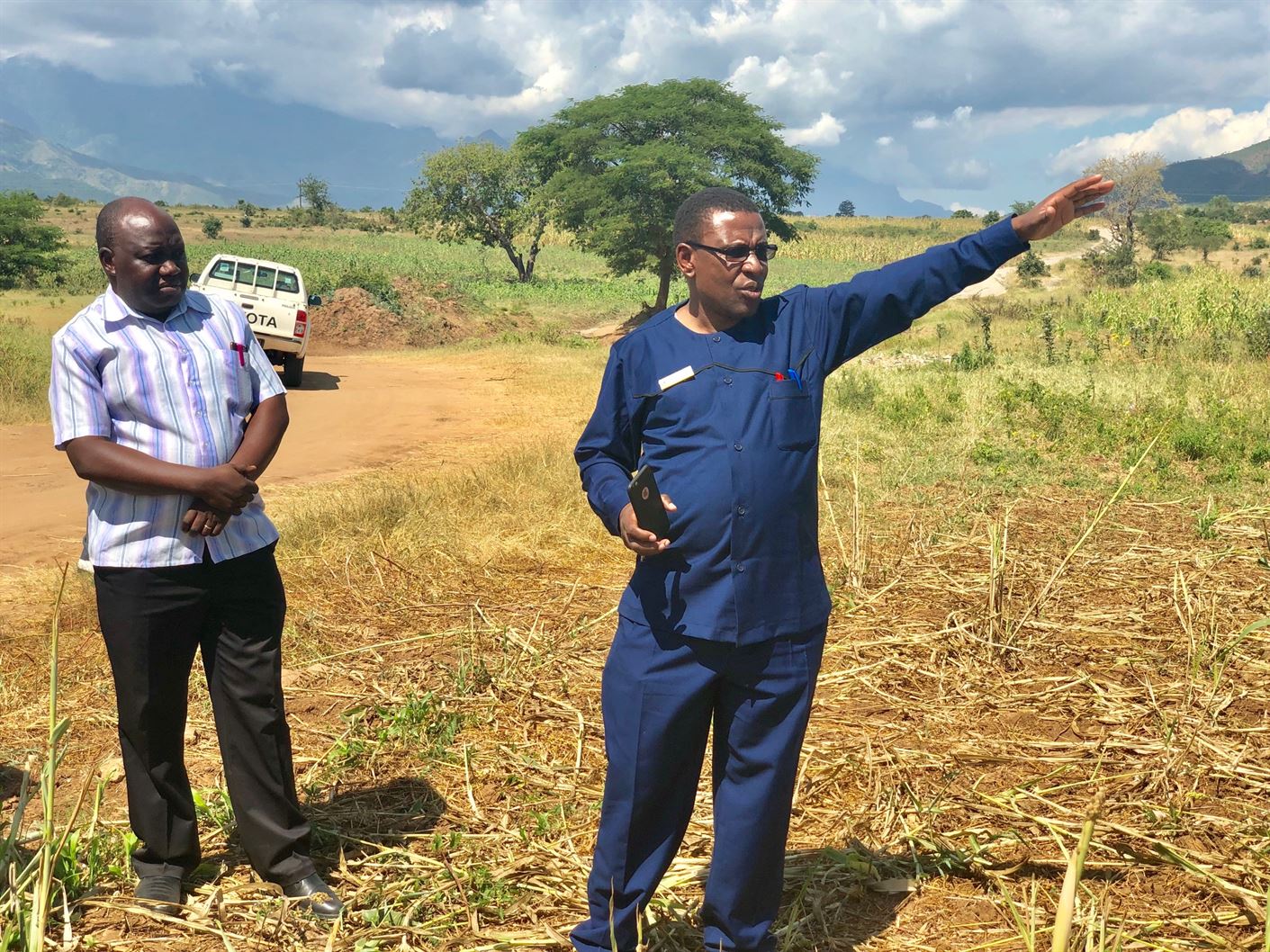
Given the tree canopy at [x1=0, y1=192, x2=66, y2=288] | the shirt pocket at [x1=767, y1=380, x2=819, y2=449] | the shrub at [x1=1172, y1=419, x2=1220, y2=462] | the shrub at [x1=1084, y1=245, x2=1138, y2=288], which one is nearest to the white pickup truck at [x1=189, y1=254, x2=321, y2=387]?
the shrub at [x1=1172, y1=419, x2=1220, y2=462]

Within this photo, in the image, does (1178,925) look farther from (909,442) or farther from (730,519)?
(909,442)

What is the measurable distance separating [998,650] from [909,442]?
18.2ft

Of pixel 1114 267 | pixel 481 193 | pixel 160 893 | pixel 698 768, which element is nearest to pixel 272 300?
pixel 160 893

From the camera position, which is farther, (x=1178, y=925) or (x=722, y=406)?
(x=1178, y=925)

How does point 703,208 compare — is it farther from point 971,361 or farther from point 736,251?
point 971,361

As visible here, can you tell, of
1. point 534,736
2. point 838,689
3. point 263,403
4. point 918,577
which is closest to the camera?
point 263,403

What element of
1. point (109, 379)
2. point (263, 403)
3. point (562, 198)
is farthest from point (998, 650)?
point (562, 198)

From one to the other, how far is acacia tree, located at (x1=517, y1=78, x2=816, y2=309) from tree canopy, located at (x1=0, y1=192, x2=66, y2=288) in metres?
13.5

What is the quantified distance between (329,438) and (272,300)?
4626mm

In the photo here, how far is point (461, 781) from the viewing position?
3840 millimetres

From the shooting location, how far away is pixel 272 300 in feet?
50.9

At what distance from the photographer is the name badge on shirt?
95.9 inches

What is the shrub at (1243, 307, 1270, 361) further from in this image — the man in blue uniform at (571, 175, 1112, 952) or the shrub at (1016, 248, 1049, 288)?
the shrub at (1016, 248, 1049, 288)

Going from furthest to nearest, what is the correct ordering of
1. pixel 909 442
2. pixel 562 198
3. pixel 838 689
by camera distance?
pixel 562 198
pixel 909 442
pixel 838 689
